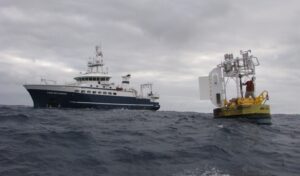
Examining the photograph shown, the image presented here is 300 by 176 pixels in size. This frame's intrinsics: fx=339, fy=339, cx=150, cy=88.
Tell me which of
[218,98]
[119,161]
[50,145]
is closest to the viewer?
[119,161]

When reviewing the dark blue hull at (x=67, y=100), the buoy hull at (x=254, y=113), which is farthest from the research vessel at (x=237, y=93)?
the dark blue hull at (x=67, y=100)

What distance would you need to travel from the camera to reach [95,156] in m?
12.2

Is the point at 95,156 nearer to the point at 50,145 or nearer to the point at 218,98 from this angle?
the point at 50,145

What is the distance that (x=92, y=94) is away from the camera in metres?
55.8

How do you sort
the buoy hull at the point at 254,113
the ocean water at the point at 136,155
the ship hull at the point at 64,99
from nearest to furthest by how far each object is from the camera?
the ocean water at the point at 136,155, the buoy hull at the point at 254,113, the ship hull at the point at 64,99

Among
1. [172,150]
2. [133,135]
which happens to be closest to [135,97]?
[133,135]

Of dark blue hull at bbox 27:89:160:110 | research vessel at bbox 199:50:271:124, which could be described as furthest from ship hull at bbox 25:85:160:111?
research vessel at bbox 199:50:271:124

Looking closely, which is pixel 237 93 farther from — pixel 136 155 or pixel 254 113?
pixel 136 155

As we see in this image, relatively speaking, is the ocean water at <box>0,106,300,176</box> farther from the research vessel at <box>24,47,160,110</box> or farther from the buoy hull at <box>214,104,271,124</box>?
the research vessel at <box>24,47,160,110</box>

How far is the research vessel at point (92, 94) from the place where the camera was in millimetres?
53219

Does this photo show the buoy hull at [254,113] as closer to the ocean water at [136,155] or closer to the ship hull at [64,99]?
the ocean water at [136,155]

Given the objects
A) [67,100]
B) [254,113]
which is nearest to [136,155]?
[254,113]

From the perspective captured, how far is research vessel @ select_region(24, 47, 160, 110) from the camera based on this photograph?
5322 centimetres

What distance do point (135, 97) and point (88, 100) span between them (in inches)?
484
